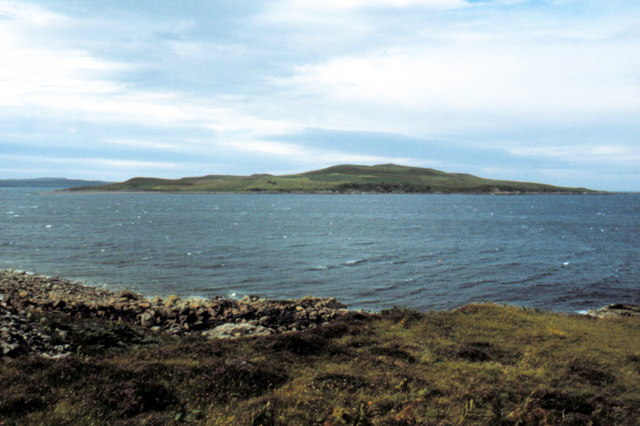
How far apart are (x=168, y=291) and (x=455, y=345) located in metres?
27.1

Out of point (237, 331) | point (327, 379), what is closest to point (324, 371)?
point (327, 379)

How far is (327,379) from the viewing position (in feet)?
44.0

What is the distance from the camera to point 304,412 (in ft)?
35.8

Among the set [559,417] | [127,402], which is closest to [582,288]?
[559,417]

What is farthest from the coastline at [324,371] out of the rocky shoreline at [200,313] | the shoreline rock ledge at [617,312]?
the shoreline rock ledge at [617,312]

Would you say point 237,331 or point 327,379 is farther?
point 237,331

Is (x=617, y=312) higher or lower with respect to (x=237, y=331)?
lower

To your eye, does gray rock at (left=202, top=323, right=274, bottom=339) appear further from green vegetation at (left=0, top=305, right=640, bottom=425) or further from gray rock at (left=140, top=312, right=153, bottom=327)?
gray rock at (left=140, top=312, right=153, bottom=327)

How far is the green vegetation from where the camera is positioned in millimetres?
10602

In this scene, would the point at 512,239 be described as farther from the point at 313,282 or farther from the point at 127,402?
the point at 127,402

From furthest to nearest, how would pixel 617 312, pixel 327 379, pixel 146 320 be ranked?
pixel 617 312
pixel 146 320
pixel 327 379

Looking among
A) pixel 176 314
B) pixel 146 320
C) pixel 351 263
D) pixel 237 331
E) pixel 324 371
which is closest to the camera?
pixel 324 371

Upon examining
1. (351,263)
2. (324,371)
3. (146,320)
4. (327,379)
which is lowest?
(351,263)

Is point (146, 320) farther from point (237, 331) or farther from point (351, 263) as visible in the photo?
point (351, 263)
